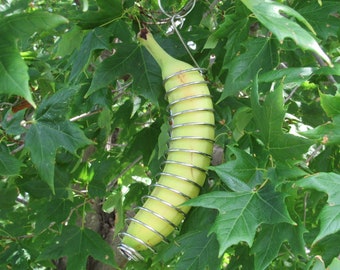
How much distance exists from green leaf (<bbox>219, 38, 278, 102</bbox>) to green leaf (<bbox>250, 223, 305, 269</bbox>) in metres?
0.36

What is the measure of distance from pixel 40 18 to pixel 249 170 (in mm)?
533

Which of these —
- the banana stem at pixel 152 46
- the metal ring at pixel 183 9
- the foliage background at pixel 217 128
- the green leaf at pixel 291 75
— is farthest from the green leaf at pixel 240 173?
the metal ring at pixel 183 9

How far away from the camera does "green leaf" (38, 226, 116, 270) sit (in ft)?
6.59

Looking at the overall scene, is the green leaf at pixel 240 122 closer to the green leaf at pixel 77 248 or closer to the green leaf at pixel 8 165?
the green leaf at pixel 8 165

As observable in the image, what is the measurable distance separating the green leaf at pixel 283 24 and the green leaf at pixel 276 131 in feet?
0.33

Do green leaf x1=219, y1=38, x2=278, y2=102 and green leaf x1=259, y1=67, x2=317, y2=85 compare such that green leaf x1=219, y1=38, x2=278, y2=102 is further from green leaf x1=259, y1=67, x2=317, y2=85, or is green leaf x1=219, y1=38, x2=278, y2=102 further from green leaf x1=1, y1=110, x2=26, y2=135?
green leaf x1=1, y1=110, x2=26, y2=135

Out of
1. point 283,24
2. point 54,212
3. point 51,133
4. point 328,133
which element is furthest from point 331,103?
point 54,212

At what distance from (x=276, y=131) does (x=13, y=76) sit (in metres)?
0.54

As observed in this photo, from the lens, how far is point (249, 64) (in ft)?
4.71

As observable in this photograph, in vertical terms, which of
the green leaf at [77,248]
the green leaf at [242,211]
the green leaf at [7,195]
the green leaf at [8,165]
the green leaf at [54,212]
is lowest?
the green leaf at [77,248]

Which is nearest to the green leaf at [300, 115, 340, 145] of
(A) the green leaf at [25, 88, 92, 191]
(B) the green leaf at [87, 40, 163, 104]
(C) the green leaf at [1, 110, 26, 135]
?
(B) the green leaf at [87, 40, 163, 104]

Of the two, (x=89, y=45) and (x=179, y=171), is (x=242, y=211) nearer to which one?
(x=179, y=171)

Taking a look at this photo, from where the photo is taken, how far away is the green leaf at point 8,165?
1.46 meters

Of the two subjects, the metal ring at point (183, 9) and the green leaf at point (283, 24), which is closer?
the green leaf at point (283, 24)
